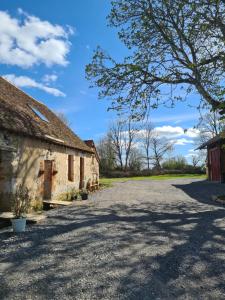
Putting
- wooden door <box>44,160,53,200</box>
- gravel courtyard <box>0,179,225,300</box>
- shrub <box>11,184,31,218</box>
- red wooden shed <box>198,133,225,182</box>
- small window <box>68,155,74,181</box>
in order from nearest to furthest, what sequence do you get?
gravel courtyard <box>0,179,225,300</box>, shrub <box>11,184,31,218</box>, wooden door <box>44,160,53,200</box>, small window <box>68,155,74,181</box>, red wooden shed <box>198,133,225,182</box>

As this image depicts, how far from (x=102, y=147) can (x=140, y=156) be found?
738 cm

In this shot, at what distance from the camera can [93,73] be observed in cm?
1403

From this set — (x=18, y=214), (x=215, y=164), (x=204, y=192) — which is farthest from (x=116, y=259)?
(x=215, y=164)

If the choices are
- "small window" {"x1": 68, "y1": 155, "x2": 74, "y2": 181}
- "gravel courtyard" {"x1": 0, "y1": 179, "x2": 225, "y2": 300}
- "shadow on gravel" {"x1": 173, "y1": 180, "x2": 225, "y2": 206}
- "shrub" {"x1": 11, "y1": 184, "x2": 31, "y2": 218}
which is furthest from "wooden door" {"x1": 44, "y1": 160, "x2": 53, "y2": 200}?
"shadow on gravel" {"x1": 173, "y1": 180, "x2": 225, "y2": 206}

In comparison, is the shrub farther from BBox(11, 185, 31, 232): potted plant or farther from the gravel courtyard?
the gravel courtyard

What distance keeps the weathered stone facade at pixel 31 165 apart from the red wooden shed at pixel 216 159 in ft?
46.6

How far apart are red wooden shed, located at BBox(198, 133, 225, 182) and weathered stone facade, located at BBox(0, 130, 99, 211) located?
14.2 metres

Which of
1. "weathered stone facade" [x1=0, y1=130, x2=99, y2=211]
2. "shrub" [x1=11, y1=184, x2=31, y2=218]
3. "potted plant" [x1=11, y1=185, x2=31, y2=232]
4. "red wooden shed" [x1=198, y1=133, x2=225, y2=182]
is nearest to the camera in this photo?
"potted plant" [x1=11, y1=185, x2=31, y2=232]

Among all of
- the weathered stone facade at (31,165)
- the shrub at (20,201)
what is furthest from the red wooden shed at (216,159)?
the shrub at (20,201)

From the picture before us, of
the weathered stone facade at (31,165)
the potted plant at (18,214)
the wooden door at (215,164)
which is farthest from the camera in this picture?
the wooden door at (215,164)

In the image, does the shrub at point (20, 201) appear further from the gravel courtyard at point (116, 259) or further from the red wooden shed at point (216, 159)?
the red wooden shed at point (216, 159)

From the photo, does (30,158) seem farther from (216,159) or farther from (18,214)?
(216,159)

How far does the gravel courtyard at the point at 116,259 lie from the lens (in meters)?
4.71

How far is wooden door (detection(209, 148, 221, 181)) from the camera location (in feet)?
94.9
